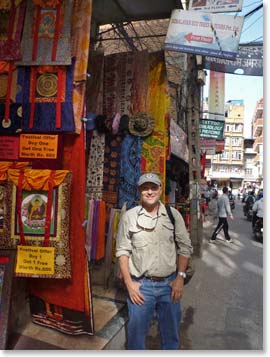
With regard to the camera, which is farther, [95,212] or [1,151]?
[95,212]

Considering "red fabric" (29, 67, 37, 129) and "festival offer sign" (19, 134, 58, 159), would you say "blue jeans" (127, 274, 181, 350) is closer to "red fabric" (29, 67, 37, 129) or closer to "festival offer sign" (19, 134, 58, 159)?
"festival offer sign" (19, 134, 58, 159)

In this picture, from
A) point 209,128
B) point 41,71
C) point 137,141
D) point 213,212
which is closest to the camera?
point 41,71

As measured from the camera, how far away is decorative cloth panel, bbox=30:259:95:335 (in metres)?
3.17

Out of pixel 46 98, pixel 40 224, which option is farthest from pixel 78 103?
pixel 40 224

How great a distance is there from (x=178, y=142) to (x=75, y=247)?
4.43 metres

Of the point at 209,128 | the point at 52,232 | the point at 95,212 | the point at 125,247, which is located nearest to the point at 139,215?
the point at 125,247

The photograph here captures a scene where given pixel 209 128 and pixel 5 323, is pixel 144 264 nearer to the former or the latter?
pixel 5 323

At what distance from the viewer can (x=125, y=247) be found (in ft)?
7.70

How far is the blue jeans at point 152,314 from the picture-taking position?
2293mm

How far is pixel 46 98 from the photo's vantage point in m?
3.15

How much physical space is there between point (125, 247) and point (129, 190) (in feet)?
7.74

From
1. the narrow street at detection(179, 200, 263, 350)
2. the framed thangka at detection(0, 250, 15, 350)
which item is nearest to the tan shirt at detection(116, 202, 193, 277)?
the framed thangka at detection(0, 250, 15, 350)

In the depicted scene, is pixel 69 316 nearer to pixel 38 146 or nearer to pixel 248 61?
pixel 38 146

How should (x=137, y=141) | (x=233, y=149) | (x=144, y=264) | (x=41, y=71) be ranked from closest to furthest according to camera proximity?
1. (x=144, y=264)
2. (x=41, y=71)
3. (x=137, y=141)
4. (x=233, y=149)
